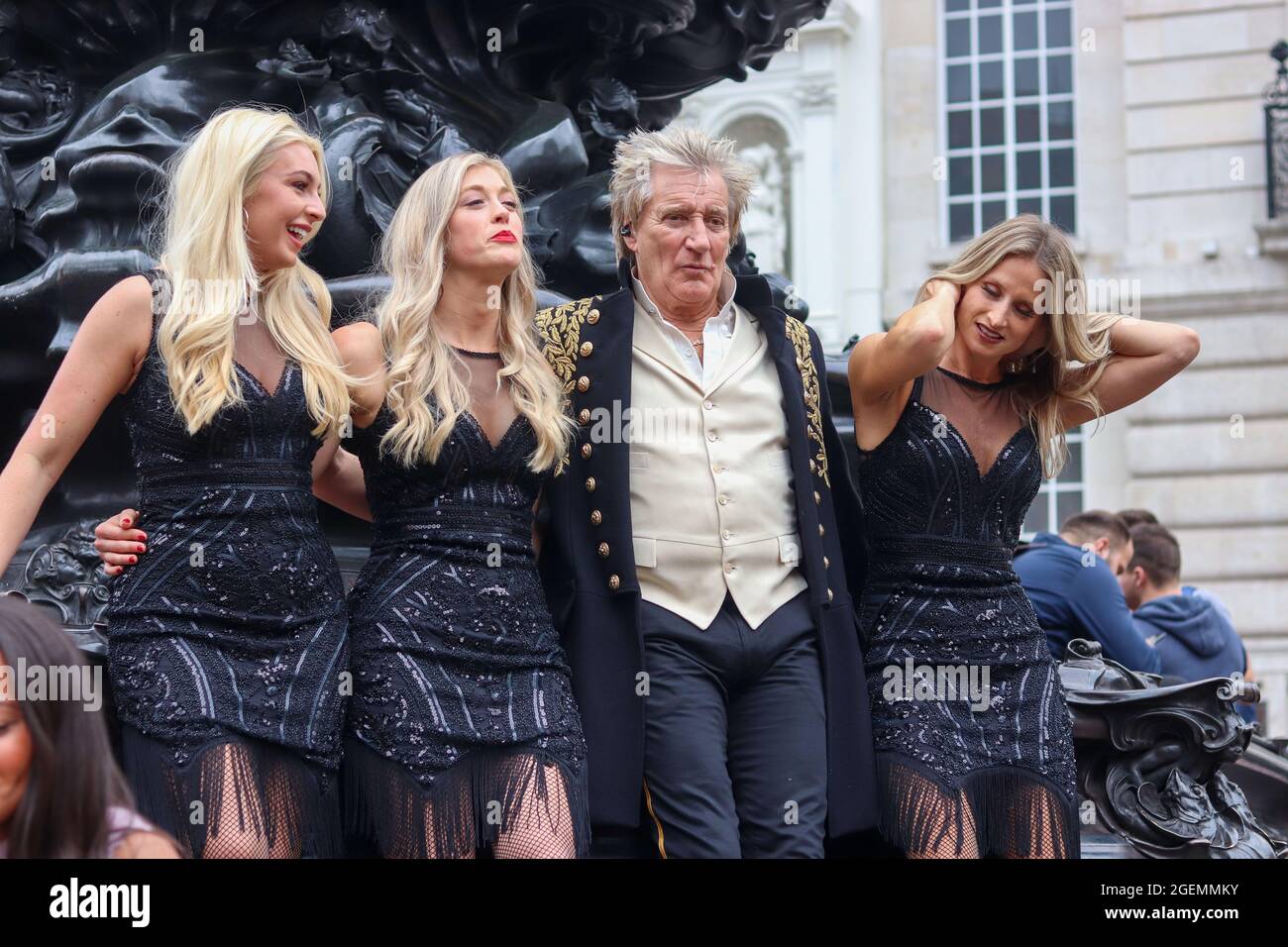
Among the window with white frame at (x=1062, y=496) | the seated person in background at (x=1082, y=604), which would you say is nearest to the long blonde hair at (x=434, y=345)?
the seated person in background at (x=1082, y=604)

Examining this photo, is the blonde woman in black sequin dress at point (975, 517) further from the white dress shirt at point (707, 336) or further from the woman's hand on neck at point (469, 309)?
the woman's hand on neck at point (469, 309)

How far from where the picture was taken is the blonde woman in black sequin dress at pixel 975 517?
4.26 metres

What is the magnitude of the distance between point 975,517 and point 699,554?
695 millimetres

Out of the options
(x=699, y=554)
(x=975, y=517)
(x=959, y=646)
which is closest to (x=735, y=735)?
(x=699, y=554)

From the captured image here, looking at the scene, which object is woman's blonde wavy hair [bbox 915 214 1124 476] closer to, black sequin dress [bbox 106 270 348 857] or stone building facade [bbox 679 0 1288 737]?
black sequin dress [bbox 106 270 348 857]

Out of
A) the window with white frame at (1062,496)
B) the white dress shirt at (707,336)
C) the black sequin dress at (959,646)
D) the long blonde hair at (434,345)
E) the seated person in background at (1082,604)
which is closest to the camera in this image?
the long blonde hair at (434,345)

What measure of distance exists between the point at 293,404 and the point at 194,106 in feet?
6.23

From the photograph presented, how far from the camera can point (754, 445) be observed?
429 centimetres

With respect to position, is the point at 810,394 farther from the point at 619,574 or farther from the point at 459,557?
the point at 459,557

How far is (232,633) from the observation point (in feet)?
12.4

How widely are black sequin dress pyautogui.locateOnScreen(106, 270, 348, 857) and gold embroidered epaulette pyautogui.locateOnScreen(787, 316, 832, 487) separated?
3.75 ft

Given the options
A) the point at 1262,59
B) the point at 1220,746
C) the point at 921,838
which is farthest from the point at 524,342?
the point at 1262,59

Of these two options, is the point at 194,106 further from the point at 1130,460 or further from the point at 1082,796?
the point at 1130,460

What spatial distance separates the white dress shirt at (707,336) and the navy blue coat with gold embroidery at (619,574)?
52mm
